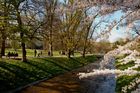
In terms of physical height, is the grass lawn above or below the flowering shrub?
below

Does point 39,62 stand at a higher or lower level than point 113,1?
lower

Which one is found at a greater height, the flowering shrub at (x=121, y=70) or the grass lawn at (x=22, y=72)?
the flowering shrub at (x=121, y=70)

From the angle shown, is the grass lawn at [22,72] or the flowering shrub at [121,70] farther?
the grass lawn at [22,72]

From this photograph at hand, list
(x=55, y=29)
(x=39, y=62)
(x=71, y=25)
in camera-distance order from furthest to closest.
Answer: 1. (x=71, y=25)
2. (x=55, y=29)
3. (x=39, y=62)

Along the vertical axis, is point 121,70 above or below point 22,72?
above

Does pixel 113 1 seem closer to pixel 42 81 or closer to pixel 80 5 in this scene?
pixel 80 5

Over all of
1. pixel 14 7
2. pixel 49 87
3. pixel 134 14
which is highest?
pixel 14 7

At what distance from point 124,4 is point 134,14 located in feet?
1.58

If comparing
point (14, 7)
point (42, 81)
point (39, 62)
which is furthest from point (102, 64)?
point (39, 62)

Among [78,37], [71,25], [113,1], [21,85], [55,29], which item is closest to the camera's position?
[113,1]

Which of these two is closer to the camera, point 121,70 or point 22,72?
point 121,70

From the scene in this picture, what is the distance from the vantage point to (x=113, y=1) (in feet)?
31.3

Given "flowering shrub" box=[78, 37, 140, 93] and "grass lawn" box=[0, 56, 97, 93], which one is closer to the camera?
"flowering shrub" box=[78, 37, 140, 93]

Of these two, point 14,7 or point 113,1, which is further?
point 14,7
